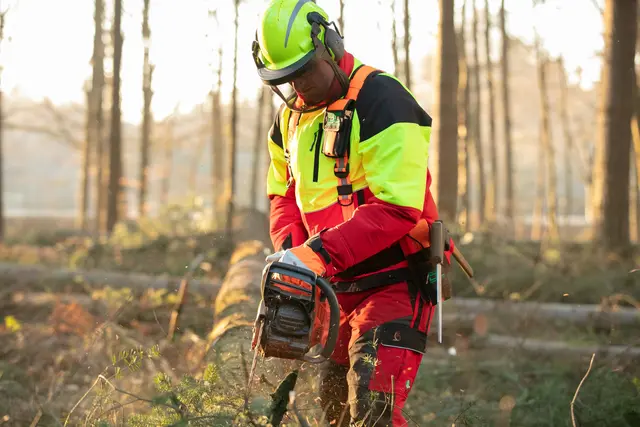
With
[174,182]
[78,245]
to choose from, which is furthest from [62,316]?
[174,182]

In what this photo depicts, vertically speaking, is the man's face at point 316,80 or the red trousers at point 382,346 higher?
the man's face at point 316,80

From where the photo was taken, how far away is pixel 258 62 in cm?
338

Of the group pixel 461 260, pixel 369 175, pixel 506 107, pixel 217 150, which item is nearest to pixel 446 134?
pixel 461 260

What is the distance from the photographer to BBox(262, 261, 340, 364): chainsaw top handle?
2889mm

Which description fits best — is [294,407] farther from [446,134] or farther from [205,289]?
[446,134]

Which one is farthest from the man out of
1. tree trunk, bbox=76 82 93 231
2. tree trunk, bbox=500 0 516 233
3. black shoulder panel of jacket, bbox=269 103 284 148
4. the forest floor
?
tree trunk, bbox=76 82 93 231

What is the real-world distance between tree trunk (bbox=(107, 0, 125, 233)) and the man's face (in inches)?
608

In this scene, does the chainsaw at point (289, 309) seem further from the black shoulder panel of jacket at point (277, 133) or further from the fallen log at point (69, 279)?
the fallen log at point (69, 279)

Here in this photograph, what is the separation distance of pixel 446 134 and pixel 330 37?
8.44 m

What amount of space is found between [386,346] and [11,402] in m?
2.72

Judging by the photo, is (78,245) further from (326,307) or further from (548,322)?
(326,307)

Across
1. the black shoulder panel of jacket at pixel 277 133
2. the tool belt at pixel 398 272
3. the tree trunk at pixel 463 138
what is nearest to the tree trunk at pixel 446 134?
the tree trunk at pixel 463 138

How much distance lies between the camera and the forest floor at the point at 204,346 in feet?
14.4

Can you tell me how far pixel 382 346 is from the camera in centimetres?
318
